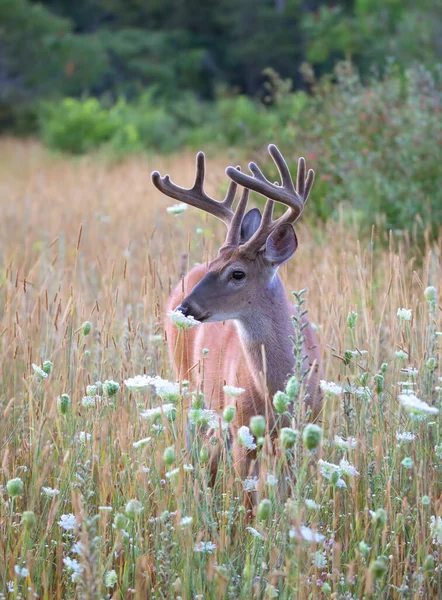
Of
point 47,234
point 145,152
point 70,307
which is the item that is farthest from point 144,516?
point 145,152

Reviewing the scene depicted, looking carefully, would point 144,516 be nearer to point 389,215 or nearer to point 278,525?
point 278,525

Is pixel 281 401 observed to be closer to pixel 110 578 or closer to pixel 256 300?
pixel 110 578

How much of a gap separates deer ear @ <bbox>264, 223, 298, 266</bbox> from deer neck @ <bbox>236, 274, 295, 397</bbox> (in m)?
0.11

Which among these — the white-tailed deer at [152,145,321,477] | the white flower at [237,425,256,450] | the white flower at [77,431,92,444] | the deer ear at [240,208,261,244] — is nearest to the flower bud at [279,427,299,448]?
the white flower at [237,425,256,450]

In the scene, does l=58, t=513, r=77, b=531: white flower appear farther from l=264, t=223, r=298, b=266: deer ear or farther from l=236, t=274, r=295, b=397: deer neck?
l=264, t=223, r=298, b=266: deer ear

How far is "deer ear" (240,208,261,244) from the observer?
142 inches

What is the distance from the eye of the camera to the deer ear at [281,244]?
3.28 metres

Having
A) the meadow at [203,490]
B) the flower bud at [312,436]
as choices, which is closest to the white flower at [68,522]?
the meadow at [203,490]

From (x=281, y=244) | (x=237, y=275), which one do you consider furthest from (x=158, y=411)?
(x=281, y=244)

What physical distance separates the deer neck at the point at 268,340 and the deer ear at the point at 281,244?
115 mm

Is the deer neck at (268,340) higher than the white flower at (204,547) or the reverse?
higher

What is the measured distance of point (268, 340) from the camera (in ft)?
11.0

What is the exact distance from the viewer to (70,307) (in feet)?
10.6

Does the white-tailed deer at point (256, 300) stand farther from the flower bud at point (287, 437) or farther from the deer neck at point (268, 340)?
the flower bud at point (287, 437)
